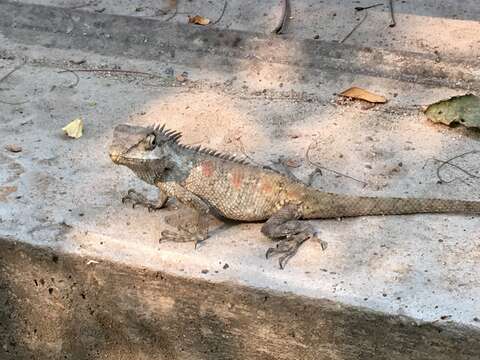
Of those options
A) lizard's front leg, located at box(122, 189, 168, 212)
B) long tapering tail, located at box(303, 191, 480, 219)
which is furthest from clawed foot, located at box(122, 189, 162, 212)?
long tapering tail, located at box(303, 191, 480, 219)

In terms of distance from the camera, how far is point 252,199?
3.43 metres

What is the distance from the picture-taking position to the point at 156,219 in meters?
3.55

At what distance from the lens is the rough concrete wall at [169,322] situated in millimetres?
2975

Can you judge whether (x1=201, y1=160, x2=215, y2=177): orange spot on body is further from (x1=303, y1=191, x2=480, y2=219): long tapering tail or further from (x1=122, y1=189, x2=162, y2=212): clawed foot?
(x1=303, y1=191, x2=480, y2=219): long tapering tail

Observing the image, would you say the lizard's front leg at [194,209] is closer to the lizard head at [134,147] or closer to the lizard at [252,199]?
the lizard at [252,199]

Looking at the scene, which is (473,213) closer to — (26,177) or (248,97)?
(248,97)

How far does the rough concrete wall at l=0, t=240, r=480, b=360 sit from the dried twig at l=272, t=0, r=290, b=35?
2653 mm

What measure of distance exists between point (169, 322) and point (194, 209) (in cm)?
54

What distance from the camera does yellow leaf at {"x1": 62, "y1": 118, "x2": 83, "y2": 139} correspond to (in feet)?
14.0

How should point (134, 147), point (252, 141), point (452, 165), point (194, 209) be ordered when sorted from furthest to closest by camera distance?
point (252, 141) < point (452, 165) < point (194, 209) < point (134, 147)

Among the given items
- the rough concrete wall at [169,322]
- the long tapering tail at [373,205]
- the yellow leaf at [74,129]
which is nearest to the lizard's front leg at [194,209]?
the rough concrete wall at [169,322]

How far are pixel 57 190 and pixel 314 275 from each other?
146 cm

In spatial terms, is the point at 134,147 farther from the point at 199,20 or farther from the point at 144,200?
the point at 199,20

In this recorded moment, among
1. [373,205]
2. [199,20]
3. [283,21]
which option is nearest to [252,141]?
[373,205]
